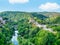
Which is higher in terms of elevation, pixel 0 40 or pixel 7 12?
pixel 0 40

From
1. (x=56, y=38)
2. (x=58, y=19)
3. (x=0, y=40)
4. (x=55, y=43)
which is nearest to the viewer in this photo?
(x=0, y=40)

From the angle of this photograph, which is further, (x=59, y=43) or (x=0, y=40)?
(x=59, y=43)

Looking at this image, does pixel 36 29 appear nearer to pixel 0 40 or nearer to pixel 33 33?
pixel 33 33

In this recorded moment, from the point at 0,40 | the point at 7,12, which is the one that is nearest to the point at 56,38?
the point at 0,40

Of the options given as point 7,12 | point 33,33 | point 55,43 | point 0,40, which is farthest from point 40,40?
point 7,12

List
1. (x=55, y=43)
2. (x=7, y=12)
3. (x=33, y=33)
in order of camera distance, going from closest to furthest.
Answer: (x=55, y=43) < (x=33, y=33) < (x=7, y=12)

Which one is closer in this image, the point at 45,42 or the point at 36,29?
the point at 45,42

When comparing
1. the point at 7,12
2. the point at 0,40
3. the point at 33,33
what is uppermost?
the point at 0,40

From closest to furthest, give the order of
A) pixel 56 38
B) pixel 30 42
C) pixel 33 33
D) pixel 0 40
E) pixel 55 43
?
pixel 0 40
pixel 55 43
pixel 56 38
pixel 30 42
pixel 33 33

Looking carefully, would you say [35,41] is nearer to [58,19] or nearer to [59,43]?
[59,43]
